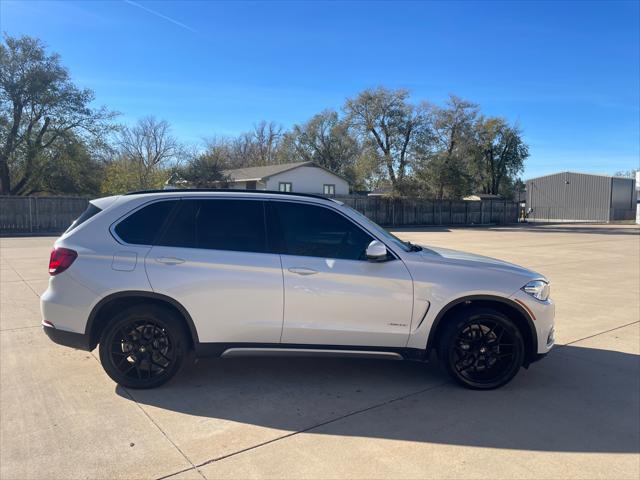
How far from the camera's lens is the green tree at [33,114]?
89.1 feet

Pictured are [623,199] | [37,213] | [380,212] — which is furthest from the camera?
[623,199]

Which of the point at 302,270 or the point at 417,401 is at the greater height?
the point at 302,270

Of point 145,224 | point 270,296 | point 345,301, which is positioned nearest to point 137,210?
point 145,224

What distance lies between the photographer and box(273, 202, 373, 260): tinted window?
4113 mm

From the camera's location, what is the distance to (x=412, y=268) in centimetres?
407

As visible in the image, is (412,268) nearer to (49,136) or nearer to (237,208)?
(237,208)

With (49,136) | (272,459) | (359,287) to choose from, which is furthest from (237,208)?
(49,136)

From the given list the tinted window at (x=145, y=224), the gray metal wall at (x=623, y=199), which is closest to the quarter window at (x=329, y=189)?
the tinted window at (x=145, y=224)

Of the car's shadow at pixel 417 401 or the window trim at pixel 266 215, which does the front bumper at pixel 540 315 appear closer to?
the car's shadow at pixel 417 401

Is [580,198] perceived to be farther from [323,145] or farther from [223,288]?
[223,288]

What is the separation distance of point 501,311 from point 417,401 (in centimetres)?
115

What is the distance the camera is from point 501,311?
4.22 meters

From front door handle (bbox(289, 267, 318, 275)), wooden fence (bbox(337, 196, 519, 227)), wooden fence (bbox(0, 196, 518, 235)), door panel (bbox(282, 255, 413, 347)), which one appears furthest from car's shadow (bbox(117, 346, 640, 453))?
wooden fence (bbox(337, 196, 519, 227))

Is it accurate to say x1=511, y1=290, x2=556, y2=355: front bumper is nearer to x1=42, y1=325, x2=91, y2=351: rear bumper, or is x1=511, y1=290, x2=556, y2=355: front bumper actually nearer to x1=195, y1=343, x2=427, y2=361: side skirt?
x1=195, y1=343, x2=427, y2=361: side skirt
